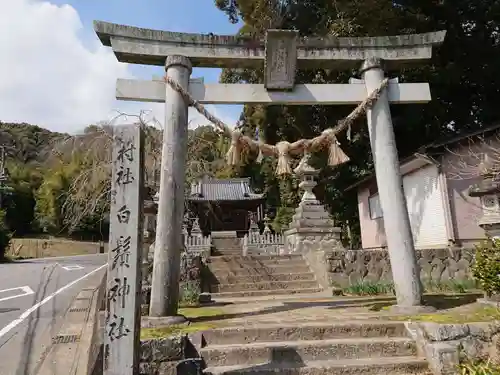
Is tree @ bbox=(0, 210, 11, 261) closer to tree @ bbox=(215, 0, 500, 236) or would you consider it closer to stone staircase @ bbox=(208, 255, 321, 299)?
tree @ bbox=(215, 0, 500, 236)

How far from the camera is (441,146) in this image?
12492 mm

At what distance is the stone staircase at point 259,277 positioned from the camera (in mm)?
10023

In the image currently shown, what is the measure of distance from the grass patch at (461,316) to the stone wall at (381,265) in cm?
450

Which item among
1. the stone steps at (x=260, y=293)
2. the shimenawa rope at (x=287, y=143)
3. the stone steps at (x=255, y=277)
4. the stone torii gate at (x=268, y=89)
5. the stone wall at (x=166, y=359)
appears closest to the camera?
the stone wall at (x=166, y=359)

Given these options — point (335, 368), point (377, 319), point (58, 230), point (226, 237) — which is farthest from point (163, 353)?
point (58, 230)

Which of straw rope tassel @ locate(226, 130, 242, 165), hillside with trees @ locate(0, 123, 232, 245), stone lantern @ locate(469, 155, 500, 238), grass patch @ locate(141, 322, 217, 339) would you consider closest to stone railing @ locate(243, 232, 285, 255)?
hillside with trees @ locate(0, 123, 232, 245)

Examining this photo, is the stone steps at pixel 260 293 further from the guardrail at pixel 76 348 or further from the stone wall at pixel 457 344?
the stone wall at pixel 457 344

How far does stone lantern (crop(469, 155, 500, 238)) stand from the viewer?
6.47m

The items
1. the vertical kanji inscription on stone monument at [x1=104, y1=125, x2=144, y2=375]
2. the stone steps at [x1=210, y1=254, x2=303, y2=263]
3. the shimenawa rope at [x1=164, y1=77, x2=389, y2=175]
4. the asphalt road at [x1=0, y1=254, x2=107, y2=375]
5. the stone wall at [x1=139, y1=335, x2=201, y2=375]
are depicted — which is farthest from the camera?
the stone steps at [x1=210, y1=254, x2=303, y2=263]

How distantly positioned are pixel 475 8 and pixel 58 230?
45.4 m

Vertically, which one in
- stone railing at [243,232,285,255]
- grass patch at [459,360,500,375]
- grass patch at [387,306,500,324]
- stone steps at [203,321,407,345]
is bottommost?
grass patch at [459,360,500,375]

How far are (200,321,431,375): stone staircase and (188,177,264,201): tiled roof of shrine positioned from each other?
75.2ft

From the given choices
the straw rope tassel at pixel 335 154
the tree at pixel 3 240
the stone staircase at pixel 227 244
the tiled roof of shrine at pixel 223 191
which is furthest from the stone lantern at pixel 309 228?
the tree at pixel 3 240

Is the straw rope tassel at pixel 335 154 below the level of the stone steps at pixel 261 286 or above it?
above
